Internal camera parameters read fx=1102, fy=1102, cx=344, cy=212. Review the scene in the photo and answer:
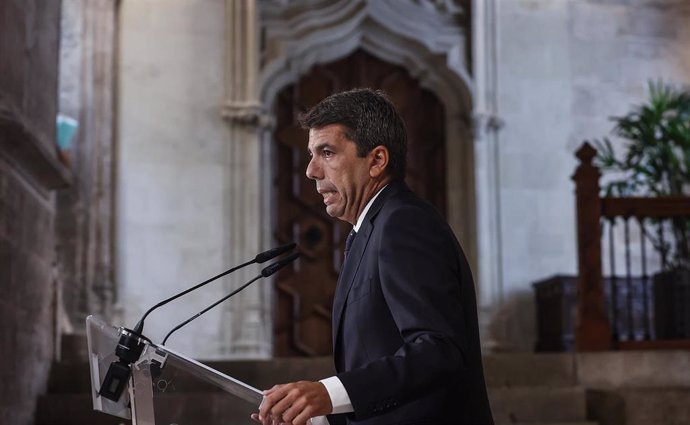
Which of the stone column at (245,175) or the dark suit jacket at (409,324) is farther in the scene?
the stone column at (245,175)

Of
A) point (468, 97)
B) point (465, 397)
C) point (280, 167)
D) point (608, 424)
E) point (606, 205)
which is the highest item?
point (468, 97)

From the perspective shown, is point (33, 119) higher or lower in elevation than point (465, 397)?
higher

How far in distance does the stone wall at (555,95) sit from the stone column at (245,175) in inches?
81.9

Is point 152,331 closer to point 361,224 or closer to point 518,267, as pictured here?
point 518,267

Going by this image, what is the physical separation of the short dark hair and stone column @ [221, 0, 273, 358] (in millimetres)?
6879

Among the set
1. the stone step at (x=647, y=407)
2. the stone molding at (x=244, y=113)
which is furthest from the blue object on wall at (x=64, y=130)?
the stone step at (x=647, y=407)

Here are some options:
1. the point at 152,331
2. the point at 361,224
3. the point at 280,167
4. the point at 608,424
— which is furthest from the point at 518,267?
the point at 361,224

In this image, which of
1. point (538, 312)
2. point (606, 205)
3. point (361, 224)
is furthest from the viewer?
point (538, 312)

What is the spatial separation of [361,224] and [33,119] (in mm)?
3287

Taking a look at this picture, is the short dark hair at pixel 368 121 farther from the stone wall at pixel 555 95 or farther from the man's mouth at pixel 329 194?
the stone wall at pixel 555 95

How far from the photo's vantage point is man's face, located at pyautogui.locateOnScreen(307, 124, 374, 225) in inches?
87.0

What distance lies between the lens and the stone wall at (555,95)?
9570 mm

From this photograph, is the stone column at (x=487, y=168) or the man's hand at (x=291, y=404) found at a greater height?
the stone column at (x=487, y=168)

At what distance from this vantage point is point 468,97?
32.0 ft
